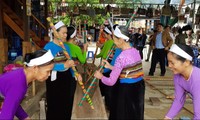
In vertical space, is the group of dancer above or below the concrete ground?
above

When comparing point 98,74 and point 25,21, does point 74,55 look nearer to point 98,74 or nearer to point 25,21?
point 98,74

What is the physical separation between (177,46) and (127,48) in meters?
0.71

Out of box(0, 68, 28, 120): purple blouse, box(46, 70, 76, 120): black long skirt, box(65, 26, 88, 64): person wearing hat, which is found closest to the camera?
box(0, 68, 28, 120): purple blouse

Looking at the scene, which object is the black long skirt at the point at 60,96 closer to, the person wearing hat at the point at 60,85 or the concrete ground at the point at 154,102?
the person wearing hat at the point at 60,85

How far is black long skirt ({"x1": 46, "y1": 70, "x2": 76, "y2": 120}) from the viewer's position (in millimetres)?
3102

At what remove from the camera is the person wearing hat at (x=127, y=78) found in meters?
2.51

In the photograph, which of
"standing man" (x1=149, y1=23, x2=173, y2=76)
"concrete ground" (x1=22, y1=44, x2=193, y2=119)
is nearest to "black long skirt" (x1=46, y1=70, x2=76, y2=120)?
"concrete ground" (x1=22, y1=44, x2=193, y2=119)

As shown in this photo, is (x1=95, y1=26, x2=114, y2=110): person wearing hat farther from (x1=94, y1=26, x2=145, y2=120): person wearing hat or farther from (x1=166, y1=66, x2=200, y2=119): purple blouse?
(x1=166, y1=66, x2=200, y2=119): purple blouse

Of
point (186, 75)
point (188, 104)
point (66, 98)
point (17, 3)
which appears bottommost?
point (188, 104)

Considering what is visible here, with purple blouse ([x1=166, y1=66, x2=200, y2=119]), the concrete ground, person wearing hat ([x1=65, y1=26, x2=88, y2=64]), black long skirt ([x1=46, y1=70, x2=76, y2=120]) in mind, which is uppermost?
person wearing hat ([x1=65, y1=26, x2=88, y2=64])

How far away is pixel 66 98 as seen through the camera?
3.21 m

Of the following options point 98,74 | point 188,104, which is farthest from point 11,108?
point 188,104

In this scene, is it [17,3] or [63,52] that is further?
[17,3]

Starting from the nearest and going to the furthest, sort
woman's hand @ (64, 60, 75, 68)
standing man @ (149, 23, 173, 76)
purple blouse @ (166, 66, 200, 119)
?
purple blouse @ (166, 66, 200, 119) < woman's hand @ (64, 60, 75, 68) < standing man @ (149, 23, 173, 76)
